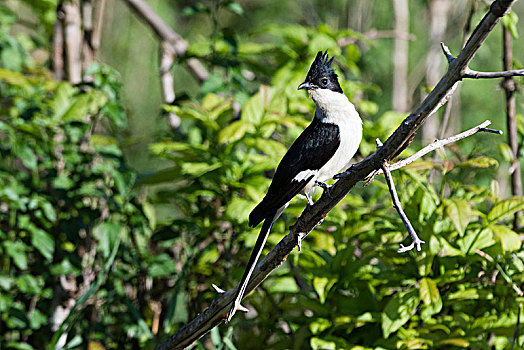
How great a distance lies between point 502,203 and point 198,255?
1.28 meters

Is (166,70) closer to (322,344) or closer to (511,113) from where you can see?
(511,113)

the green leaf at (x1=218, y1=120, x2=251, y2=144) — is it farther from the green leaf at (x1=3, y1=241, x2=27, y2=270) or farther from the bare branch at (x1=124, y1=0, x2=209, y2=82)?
the bare branch at (x1=124, y1=0, x2=209, y2=82)

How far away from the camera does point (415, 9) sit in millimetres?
6234

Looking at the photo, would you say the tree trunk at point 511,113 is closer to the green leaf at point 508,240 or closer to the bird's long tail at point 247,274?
the green leaf at point 508,240

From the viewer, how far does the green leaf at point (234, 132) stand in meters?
2.42

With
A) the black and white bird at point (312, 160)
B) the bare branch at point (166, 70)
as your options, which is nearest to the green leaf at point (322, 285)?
the black and white bird at point (312, 160)

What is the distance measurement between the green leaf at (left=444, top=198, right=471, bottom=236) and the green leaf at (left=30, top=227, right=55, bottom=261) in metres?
1.56

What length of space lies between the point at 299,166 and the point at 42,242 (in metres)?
1.25

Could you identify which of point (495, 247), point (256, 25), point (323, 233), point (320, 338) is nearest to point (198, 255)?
point (323, 233)

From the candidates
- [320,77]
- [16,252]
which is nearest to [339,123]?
[320,77]

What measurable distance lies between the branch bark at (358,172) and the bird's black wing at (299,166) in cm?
18

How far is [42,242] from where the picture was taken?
263 centimetres

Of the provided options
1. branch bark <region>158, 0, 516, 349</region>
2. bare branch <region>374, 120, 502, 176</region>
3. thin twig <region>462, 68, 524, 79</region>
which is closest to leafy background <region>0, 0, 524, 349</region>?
branch bark <region>158, 0, 516, 349</region>

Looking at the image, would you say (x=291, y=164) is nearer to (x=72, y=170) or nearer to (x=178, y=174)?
(x=178, y=174)
